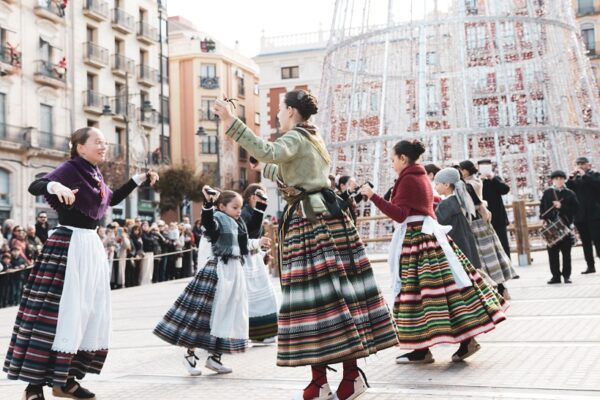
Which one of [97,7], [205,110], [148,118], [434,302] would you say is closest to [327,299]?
[434,302]

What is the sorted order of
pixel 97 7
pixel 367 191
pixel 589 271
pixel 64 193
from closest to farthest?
pixel 64 193, pixel 367 191, pixel 589 271, pixel 97 7

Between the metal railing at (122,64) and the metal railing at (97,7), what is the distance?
223 centimetres

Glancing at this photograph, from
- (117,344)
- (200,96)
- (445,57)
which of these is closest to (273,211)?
(200,96)

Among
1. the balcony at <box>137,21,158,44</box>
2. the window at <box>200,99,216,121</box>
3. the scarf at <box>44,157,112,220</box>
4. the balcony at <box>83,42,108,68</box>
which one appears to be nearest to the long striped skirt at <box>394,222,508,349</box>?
the scarf at <box>44,157,112,220</box>

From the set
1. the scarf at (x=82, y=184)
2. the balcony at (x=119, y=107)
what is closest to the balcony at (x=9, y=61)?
the balcony at (x=119, y=107)

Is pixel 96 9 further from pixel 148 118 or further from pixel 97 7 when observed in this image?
pixel 148 118

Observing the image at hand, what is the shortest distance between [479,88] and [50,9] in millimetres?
24942

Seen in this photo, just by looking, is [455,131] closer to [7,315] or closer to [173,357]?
[7,315]

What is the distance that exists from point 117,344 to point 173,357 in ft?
3.88

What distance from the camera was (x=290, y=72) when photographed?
5169 cm

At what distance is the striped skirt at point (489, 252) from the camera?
767 cm

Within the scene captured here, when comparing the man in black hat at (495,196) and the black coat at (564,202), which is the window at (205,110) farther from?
the black coat at (564,202)

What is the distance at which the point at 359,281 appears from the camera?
4305 mm

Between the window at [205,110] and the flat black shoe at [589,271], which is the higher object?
the window at [205,110]
